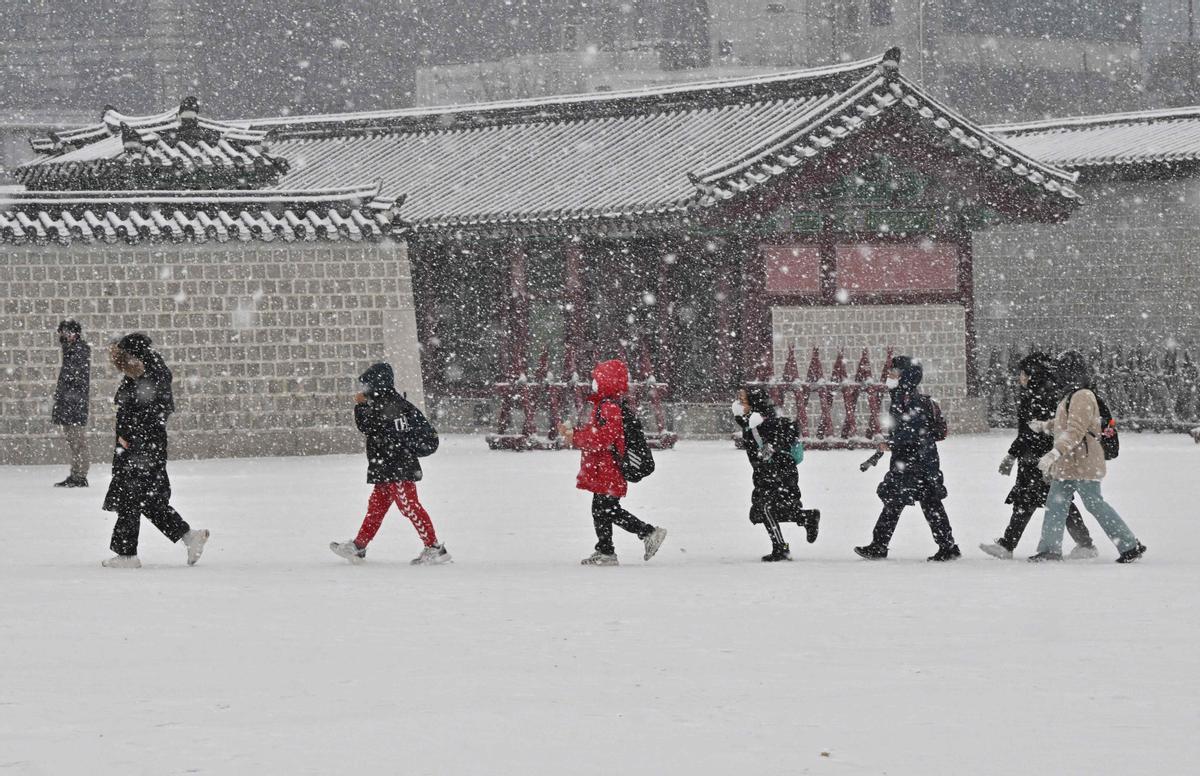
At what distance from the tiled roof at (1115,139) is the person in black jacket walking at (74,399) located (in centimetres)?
1629

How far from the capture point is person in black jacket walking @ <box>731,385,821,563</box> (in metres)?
12.0

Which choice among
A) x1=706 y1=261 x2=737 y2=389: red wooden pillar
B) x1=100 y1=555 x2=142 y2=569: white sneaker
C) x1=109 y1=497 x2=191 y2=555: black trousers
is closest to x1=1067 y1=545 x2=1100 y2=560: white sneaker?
x1=109 y1=497 x2=191 y2=555: black trousers

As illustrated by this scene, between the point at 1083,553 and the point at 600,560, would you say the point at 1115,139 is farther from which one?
the point at 600,560

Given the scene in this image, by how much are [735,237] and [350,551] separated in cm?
1536

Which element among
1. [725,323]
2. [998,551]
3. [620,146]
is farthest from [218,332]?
[998,551]

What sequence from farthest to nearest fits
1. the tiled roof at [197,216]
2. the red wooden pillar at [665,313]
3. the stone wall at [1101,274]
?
the stone wall at [1101,274] < the red wooden pillar at [665,313] < the tiled roof at [197,216]

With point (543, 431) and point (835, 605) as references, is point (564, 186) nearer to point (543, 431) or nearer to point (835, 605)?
point (543, 431)

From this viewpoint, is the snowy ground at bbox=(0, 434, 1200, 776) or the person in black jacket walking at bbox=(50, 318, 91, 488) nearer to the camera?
the snowy ground at bbox=(0, 434, 1200, 776)

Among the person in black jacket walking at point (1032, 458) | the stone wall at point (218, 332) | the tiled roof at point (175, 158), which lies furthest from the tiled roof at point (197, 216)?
the person in black jacket walking at point (1032, 458)

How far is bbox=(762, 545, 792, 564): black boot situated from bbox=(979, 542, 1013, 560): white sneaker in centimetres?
112

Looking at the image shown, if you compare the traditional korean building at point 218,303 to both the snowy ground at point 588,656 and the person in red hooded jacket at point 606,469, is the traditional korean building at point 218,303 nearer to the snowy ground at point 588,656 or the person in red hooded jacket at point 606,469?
the snowy ground at point 588,656

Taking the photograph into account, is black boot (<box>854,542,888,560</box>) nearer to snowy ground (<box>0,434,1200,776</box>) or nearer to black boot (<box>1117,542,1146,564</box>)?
snowy ground (<box>0,434,1200,776</box>)

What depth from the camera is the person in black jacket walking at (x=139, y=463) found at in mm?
11766

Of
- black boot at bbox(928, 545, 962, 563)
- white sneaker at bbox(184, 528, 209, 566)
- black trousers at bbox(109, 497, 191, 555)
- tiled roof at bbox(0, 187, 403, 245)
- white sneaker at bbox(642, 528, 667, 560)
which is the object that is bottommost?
black boot at bbox(928, 545, 962, 563)
